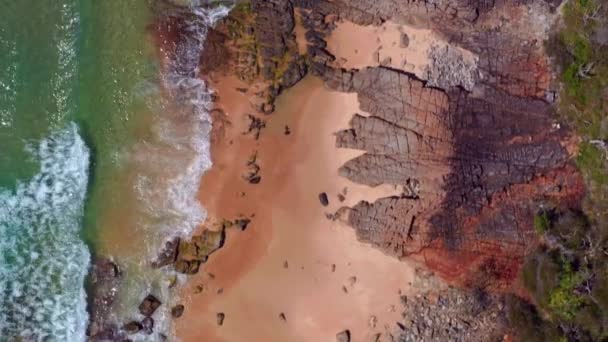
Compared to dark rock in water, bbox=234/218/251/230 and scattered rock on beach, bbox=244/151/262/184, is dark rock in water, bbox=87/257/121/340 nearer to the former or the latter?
dark rock in water, bbox=234/218/251/230

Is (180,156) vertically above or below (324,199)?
above

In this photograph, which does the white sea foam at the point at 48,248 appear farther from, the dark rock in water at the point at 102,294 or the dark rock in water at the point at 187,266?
the dark rock in water at the point at 187,266

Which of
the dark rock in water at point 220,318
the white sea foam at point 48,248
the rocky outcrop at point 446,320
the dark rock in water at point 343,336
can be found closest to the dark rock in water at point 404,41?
the rocky outcrop at point 446,320

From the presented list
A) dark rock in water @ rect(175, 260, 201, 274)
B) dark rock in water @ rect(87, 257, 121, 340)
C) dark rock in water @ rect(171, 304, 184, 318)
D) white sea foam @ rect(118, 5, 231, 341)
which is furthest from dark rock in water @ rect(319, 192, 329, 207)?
dark rock in water @ rect(87, 257, 121, 340)

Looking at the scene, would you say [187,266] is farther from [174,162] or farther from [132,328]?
[174,162]

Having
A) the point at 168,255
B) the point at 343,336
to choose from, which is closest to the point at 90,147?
the point at 168,255

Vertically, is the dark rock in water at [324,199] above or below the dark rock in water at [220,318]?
above

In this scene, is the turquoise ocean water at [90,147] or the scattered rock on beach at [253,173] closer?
the scattered rock on beach at [253,173]
